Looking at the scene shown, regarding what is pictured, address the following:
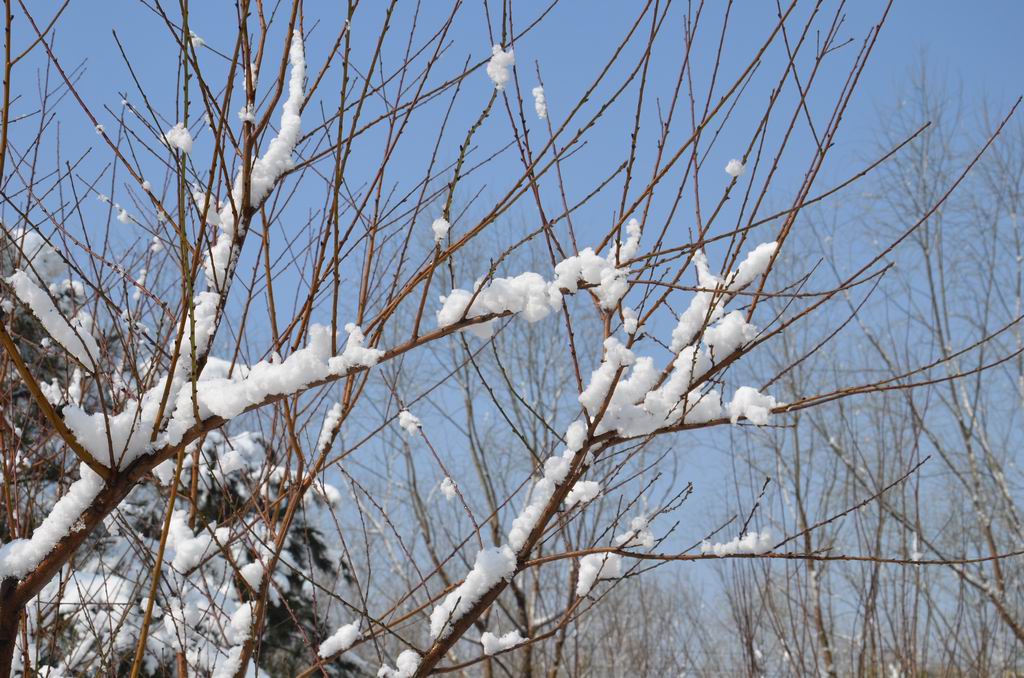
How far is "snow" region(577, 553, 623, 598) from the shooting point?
1599mm

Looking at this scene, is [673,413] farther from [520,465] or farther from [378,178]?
[520,465]

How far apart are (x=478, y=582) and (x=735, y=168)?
3.47ft

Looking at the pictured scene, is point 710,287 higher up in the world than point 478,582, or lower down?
higher up

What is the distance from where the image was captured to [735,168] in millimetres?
1644

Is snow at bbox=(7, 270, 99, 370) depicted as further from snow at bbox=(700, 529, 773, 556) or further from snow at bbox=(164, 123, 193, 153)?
snow at bbox=(700, 529, 773, 556)

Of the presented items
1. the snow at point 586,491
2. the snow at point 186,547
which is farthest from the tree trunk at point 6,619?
the snow at point 586,491

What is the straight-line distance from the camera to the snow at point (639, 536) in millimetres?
1561

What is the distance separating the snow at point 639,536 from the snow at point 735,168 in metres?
0.79

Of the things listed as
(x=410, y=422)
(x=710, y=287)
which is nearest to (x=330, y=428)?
(x=410, y=422)

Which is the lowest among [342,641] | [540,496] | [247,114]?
[342,641]

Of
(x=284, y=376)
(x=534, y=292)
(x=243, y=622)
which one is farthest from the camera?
(x=243, y=622)

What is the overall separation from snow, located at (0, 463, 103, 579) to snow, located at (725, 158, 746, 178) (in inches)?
56.0

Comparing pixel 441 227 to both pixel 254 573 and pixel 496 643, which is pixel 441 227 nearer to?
pixel 496 643

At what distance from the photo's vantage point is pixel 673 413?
1421 millimetres
